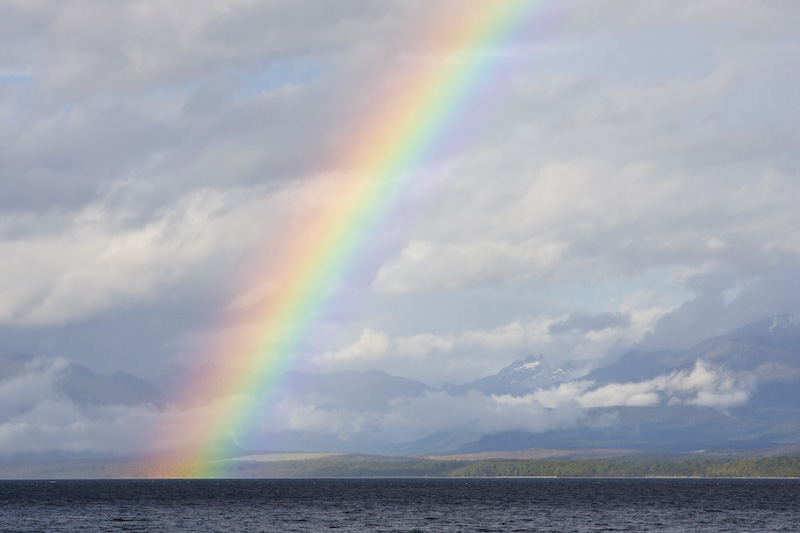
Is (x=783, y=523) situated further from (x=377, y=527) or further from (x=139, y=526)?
(x=139, y=526)

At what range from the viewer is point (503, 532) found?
582ft

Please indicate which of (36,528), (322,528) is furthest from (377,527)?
(36,528)

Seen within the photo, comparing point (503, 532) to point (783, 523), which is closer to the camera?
point (503, 532)

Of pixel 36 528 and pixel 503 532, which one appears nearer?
pixel 503 532

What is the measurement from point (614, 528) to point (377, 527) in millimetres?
46394

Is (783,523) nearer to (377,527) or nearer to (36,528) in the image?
(377,527)

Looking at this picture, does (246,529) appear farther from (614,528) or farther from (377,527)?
(614,528)

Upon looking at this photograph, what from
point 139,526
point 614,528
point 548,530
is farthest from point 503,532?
point 139,526

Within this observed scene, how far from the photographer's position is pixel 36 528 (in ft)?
632

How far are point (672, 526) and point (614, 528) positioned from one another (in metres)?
12.7

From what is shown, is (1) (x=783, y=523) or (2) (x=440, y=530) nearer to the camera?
(2) (x=440, y=530)

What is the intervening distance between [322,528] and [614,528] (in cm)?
5737

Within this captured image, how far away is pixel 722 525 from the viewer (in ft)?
634

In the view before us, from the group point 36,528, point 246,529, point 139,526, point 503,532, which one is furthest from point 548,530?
point 36,528
